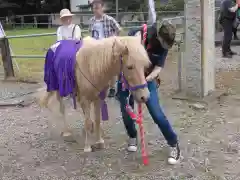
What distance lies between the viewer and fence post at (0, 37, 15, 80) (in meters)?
7.83

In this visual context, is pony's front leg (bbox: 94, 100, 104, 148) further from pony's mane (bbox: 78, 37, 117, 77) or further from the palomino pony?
pony's mane (bbox: 78, 37, 117, 77)

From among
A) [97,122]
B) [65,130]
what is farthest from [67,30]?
[97,122]

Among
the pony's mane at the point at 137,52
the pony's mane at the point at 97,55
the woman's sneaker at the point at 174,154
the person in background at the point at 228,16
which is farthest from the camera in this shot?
the person in background at the point at 228,16

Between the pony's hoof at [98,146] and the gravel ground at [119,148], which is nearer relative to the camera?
the gravel ground at [119,148]

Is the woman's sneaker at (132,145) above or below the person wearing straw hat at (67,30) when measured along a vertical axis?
below

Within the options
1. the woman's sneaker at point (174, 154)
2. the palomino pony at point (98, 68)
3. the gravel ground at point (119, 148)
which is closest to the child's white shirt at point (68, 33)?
the palomino pony at point (98, 68)

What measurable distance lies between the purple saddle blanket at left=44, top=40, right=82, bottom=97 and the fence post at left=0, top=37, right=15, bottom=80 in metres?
3.62

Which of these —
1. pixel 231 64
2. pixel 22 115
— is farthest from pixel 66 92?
pixel 231 64

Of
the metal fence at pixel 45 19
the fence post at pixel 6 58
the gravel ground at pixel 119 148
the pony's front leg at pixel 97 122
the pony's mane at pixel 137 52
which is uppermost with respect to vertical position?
the metal fence at pixel 45 19

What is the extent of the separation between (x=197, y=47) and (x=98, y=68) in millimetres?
2678

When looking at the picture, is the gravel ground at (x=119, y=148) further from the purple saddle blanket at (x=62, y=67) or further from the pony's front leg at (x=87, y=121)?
the purple saddle blanket at (x=62, y=67)

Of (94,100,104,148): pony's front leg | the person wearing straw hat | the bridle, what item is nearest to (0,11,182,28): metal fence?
the person wearing straw hat

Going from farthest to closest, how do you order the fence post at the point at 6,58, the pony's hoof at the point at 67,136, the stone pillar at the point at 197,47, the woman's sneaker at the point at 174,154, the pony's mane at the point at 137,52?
the fence post at the point at 6,58 < the stone pillar at the point at 197,47 < the pony's hoof at the point at 67,136 < the woman's sneaker at the point at 174,154 < the pony's mane at the point at 137,52

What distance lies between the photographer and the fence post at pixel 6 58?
7.83 m
